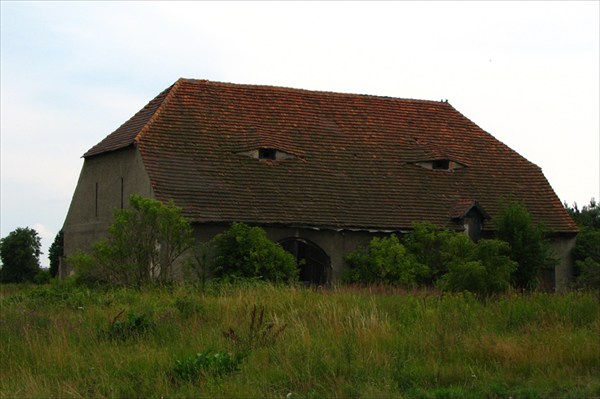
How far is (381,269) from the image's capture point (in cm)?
2675

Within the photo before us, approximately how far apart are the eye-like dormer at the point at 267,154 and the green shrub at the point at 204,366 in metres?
18.3

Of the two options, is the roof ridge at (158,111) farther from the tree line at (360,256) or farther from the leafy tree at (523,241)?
the leafy tree at (523,241)

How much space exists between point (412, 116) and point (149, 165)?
11.7 meters

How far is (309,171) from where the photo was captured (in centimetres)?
2980

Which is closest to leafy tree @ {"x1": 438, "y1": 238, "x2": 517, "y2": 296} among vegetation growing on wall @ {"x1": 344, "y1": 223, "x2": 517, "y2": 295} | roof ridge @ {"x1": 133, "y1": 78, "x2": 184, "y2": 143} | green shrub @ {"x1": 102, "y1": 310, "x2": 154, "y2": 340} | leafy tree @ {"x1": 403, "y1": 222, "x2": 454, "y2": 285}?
vegetation growing on wall @ {"x1": 344, "y1": 223, "x2": 517, "y2": 295}

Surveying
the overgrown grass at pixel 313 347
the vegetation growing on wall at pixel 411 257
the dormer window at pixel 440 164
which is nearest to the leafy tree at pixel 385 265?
the vegetation growing on wall at pixel 411 257

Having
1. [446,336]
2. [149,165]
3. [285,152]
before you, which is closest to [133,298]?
[446,336]

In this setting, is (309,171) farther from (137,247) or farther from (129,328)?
(129,328)

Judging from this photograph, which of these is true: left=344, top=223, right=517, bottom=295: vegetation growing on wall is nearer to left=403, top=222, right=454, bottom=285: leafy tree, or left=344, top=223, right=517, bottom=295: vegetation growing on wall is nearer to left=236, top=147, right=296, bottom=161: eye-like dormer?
left=403, top=222, right=454, bottom=285: leafy tree

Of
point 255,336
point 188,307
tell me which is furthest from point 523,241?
point 255,336

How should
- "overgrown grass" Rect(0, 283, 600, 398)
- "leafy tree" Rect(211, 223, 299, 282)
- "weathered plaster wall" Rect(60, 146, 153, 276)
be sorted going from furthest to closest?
"weathered plaster wall" Rect(60, 146, 153, 276), "leafy tree" Rect(211, 223, 299, 282), "overgrown grass" Rect(0, 283, 600, 398)

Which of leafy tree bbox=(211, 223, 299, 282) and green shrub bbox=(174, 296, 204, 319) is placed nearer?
green shrub bbox=(174, 296, 204, 319)

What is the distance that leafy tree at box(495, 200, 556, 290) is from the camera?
2753cm

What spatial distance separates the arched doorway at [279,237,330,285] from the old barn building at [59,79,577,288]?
0.04 meters
